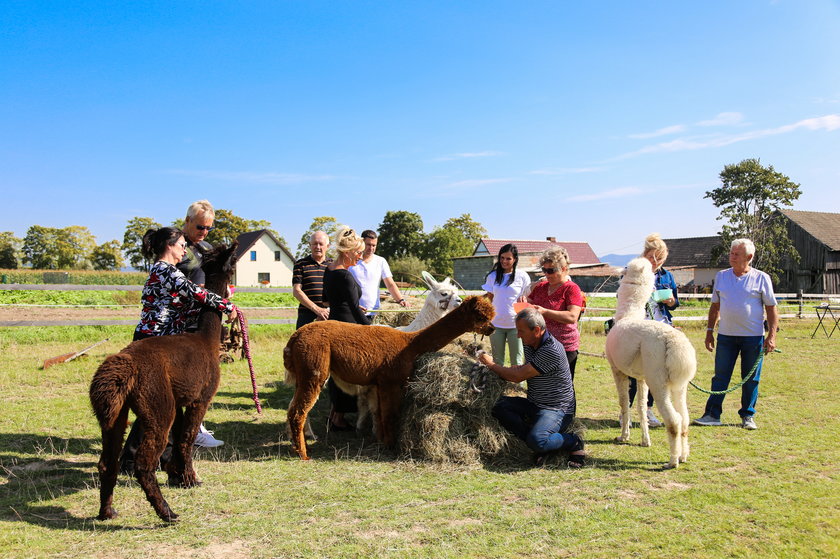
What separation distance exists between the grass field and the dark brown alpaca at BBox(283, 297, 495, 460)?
0.43 metres

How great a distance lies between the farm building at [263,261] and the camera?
49281mm

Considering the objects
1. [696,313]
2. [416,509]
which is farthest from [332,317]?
[696,313]

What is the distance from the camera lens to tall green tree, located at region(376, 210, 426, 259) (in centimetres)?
5719

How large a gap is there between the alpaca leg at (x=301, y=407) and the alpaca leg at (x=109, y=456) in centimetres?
155

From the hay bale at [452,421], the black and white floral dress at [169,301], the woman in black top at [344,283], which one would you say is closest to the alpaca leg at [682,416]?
the hay bale at [452,421]

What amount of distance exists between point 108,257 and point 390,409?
8455 centimetres

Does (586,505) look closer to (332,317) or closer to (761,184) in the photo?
(332,317)

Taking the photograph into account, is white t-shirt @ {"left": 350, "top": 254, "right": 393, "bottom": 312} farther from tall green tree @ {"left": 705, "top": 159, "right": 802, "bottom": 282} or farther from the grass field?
tall green tree @ {"left": 705, "top": 159, "right": 802, "bottom": 282}

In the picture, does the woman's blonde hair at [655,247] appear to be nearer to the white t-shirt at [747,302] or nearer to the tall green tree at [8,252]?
the white t-shirt at [747,302]

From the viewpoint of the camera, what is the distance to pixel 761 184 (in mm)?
41281

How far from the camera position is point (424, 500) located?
372cm

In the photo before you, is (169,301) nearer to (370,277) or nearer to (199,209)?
(199,209)

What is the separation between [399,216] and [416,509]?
54.4 meters

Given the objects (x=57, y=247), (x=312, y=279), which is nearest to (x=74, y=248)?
(x=57, y=247)
